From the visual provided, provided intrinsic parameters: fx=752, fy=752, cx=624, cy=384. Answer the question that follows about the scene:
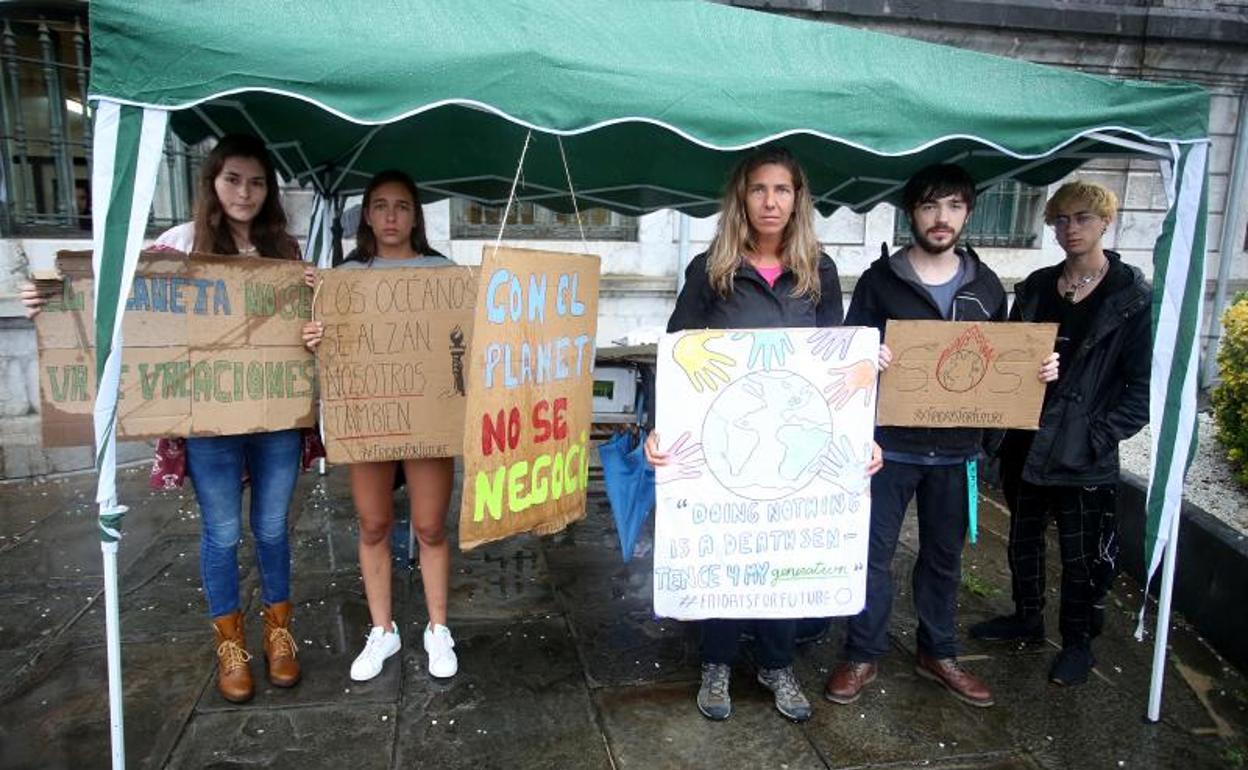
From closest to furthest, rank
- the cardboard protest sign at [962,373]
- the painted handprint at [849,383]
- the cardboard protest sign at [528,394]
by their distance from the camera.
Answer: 1. the cardboard protest sign at [528,394]
2. the painted handprint at [849,383]
3. the cardboard protest sign at [962,373]

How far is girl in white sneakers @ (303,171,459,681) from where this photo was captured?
2.82 metres

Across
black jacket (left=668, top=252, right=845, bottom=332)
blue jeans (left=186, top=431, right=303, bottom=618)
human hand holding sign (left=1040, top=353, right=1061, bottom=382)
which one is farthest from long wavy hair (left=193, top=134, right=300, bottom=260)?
human hand holding sign (left=1040, top=353, right=1061, bottom=382)

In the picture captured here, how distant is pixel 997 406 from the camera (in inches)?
111

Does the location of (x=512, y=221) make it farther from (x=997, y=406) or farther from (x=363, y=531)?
(x=997, y=406)

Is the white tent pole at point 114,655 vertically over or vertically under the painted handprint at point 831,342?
under

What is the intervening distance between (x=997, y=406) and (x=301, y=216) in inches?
242

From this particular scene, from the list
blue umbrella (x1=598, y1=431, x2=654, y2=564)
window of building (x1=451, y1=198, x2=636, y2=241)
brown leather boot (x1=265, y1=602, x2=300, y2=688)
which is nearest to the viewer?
brown leather boot (x1=265, y1=602, x2=300, y2=688)

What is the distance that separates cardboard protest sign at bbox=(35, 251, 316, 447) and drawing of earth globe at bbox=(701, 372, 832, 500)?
1.51 meters

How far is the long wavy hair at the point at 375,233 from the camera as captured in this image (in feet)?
9.21

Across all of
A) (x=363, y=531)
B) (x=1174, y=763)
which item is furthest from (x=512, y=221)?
(x=1174, y=763)

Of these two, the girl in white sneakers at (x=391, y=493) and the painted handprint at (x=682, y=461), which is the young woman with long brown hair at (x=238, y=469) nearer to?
the girl in white sneakers at (x=391, y=493)

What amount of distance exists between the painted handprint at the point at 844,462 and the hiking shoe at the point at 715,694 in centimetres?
87

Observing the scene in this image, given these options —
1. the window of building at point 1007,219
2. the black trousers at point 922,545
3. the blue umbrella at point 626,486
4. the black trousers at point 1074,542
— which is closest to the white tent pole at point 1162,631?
the black trousers at point 1074,542

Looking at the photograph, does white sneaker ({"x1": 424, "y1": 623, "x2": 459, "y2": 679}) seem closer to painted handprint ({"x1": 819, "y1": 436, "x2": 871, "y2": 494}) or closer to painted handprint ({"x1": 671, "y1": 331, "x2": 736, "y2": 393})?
painted handprint ({"x1": 671, "y1": 331, "x2": 736, "y2": 393})
